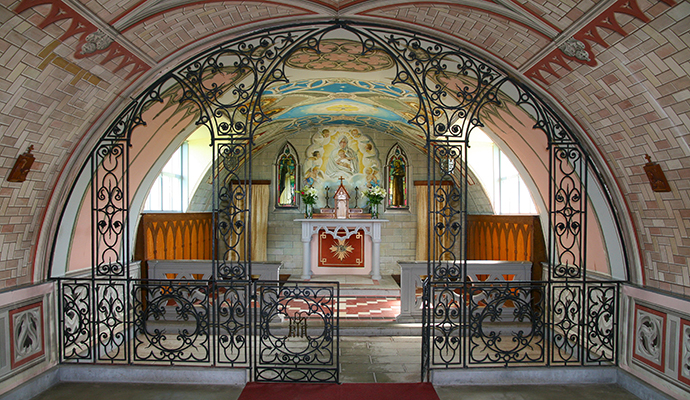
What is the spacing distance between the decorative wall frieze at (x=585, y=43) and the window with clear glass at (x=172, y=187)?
632cm

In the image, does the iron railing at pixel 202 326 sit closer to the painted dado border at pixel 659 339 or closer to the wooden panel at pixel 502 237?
the painted dado border at pixel 659 339

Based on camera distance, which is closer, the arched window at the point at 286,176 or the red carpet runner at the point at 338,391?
the red carpet runner at the point at 338,391

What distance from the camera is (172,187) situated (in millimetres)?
8633

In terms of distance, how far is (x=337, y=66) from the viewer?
5.70 metres

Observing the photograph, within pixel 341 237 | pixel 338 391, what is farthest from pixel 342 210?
pixel 338 391

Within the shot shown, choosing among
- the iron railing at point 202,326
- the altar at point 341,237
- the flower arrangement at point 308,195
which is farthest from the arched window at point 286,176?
the iron railing at point 202,326

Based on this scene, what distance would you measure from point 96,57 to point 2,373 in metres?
2.74

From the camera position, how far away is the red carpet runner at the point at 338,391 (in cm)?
409

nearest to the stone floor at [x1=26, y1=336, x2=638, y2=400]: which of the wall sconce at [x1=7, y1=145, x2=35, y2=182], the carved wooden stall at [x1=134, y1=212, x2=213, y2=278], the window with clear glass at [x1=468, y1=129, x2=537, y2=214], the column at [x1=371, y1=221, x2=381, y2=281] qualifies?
the wall sconce at [x1=7, y1=145, x2=35, y2=182]

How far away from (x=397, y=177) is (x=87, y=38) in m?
8.36

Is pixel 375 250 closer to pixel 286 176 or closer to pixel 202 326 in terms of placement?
pixel 286 176

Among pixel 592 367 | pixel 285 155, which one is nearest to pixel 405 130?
pixel 285 155

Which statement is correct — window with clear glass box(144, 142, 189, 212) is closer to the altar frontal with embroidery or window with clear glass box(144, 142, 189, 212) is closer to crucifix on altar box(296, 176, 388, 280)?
crucifix on altar box(296, 176, 388, 280)

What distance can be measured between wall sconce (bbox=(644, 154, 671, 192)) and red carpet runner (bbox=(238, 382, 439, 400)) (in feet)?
8.53
